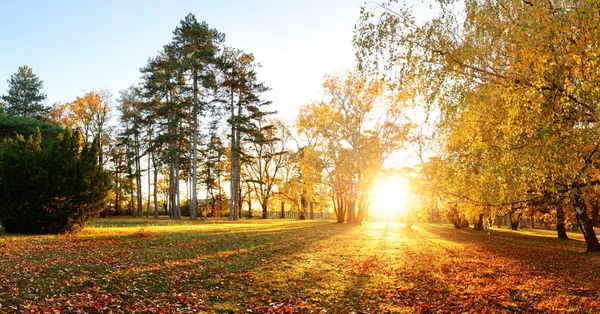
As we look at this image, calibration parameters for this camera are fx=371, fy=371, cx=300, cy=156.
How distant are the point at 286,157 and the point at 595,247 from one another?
1416 inches

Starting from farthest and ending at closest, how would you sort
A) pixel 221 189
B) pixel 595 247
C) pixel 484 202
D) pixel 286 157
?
pixel 221 189 < pixel 286 157 < pixel 595 247 < pixel 484 202

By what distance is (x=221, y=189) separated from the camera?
54906 millimetres

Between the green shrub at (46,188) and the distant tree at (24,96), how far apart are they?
3247cm

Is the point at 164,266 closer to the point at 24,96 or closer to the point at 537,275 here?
the point at 537,275

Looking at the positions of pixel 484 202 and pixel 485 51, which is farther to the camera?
pixel 484 202

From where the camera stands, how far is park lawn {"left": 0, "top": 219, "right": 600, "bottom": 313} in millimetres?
7281

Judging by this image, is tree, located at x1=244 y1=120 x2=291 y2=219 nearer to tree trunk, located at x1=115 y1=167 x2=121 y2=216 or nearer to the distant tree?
tree trunk, located at x1=115 y1=167 x2=121 y2=216

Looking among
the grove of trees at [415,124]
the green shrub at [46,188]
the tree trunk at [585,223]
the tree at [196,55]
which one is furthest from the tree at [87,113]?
the tree trunk at [585,223]

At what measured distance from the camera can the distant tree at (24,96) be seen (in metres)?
41.4

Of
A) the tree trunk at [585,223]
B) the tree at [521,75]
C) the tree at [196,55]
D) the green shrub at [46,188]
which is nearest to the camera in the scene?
the tree at [521,75]

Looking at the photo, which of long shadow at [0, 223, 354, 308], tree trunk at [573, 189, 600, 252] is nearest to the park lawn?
long shadow at [0, 223, 354, 308]

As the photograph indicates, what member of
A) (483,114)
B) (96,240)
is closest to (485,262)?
(483,114)

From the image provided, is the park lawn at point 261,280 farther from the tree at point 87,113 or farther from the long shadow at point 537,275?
the tree at point 87,113

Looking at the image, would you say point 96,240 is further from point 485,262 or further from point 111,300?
point 485,262
